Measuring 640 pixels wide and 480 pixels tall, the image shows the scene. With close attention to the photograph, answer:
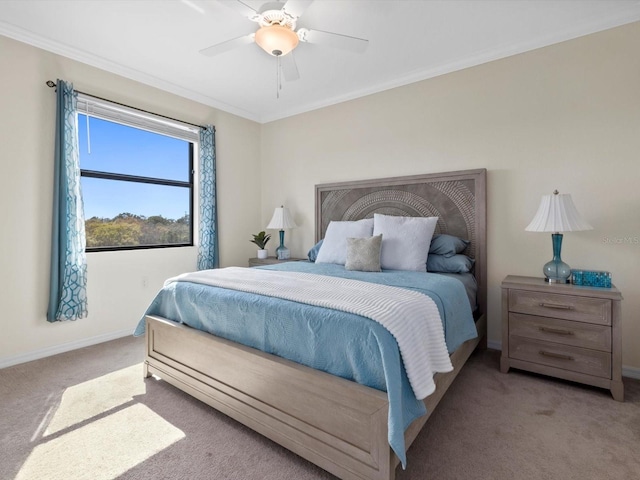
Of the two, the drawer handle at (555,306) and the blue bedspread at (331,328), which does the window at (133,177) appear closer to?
the blue bedspread at (331,328)

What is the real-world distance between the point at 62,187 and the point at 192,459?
8.15 ft

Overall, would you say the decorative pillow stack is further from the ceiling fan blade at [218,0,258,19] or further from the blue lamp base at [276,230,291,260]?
the ceiling fan blade at [218,0,258,19]

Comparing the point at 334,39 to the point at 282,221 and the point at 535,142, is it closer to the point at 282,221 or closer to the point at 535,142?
the point at 535,142

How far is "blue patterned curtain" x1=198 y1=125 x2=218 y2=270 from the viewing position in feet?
12.4

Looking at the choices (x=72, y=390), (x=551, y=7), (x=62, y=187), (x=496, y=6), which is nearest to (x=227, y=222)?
(x=62, y=187)

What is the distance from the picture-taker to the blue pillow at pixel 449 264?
261 cm

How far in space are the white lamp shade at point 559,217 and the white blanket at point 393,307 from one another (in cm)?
119

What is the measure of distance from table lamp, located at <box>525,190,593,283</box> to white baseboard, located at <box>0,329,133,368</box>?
12.5 ft

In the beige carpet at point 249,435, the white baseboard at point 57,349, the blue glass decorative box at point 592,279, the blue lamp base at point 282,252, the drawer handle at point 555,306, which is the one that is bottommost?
the beige carpet at point 249,435

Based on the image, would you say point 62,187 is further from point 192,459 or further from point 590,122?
point 590,122

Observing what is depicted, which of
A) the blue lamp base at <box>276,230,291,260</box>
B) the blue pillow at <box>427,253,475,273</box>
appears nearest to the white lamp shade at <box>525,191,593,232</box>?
the blue pillow at <box>427,253,475,273</box>

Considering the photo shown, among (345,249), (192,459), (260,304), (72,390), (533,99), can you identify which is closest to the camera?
(192,459)

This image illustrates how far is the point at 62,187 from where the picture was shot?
2.68m

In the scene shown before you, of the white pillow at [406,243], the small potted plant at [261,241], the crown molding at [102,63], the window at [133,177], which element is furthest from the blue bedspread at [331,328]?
the crown molding at [102,63]
